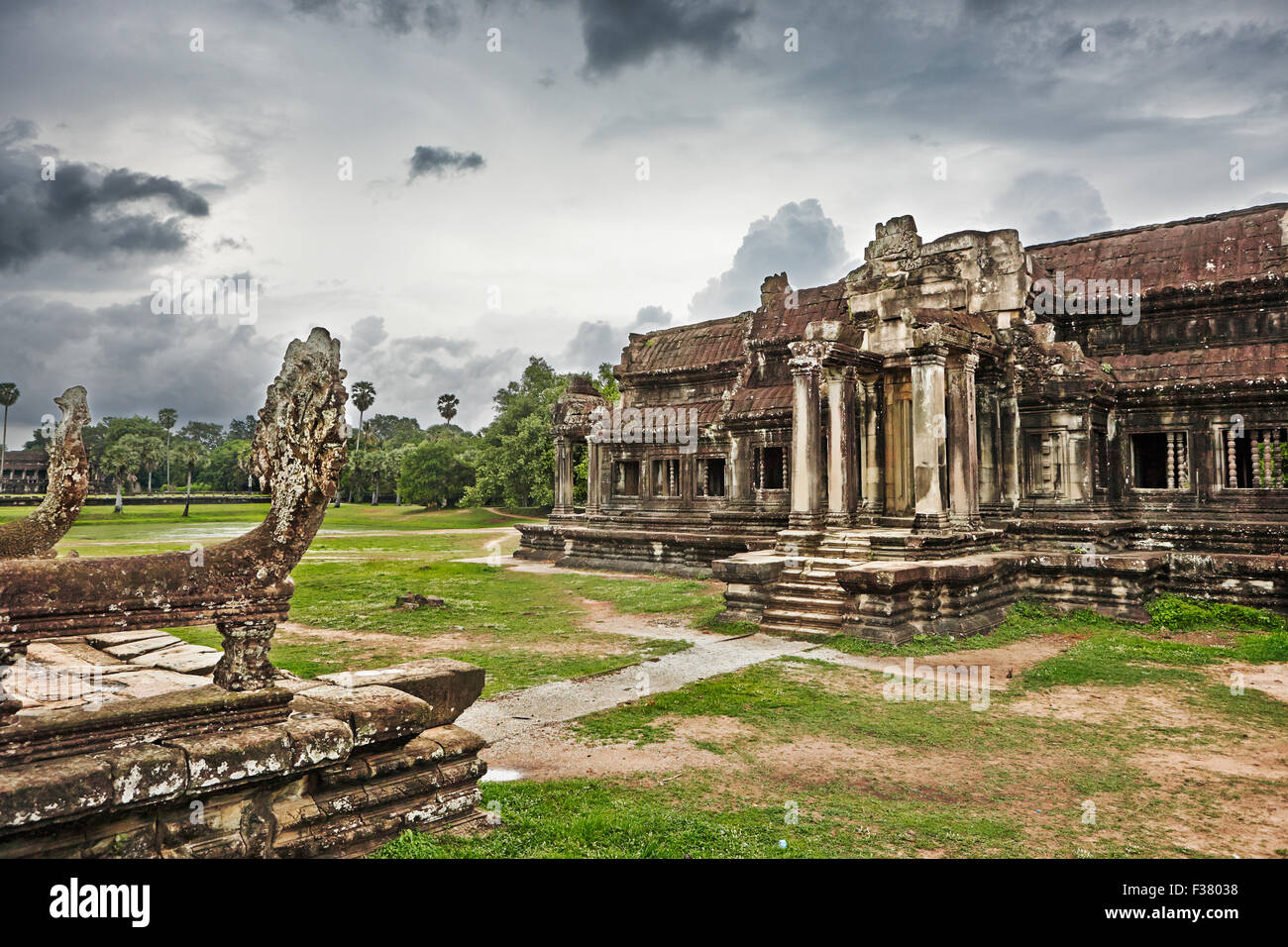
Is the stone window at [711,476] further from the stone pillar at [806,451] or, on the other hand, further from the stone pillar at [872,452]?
the stone pillar at [806,451]

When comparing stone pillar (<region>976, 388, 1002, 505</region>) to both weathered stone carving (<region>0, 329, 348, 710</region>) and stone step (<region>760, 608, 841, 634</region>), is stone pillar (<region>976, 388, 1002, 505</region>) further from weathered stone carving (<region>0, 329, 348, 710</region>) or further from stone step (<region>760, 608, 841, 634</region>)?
weathered stone carving (<region>0, 329, 348, 710</region>)

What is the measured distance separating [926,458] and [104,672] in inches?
462

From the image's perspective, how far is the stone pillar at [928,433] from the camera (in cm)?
1312

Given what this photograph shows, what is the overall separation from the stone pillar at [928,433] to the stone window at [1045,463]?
2.90m

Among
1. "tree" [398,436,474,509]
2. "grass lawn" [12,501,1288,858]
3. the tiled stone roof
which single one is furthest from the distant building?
the tiled stone roof

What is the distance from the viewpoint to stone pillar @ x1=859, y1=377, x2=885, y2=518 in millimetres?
14828

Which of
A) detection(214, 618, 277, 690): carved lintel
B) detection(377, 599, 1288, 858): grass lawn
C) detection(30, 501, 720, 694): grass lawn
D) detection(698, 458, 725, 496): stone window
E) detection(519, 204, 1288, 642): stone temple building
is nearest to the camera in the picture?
detection(214, 618, 277, 690): carved lintel

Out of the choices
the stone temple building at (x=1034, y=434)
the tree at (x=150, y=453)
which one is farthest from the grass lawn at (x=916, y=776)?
the tree at (x=150, y=453)

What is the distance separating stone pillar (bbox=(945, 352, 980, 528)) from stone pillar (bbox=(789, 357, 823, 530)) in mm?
2273

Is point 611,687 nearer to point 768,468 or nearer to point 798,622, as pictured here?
point 798,622

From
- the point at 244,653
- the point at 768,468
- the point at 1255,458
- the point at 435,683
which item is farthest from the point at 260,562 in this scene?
the point at 768,468
